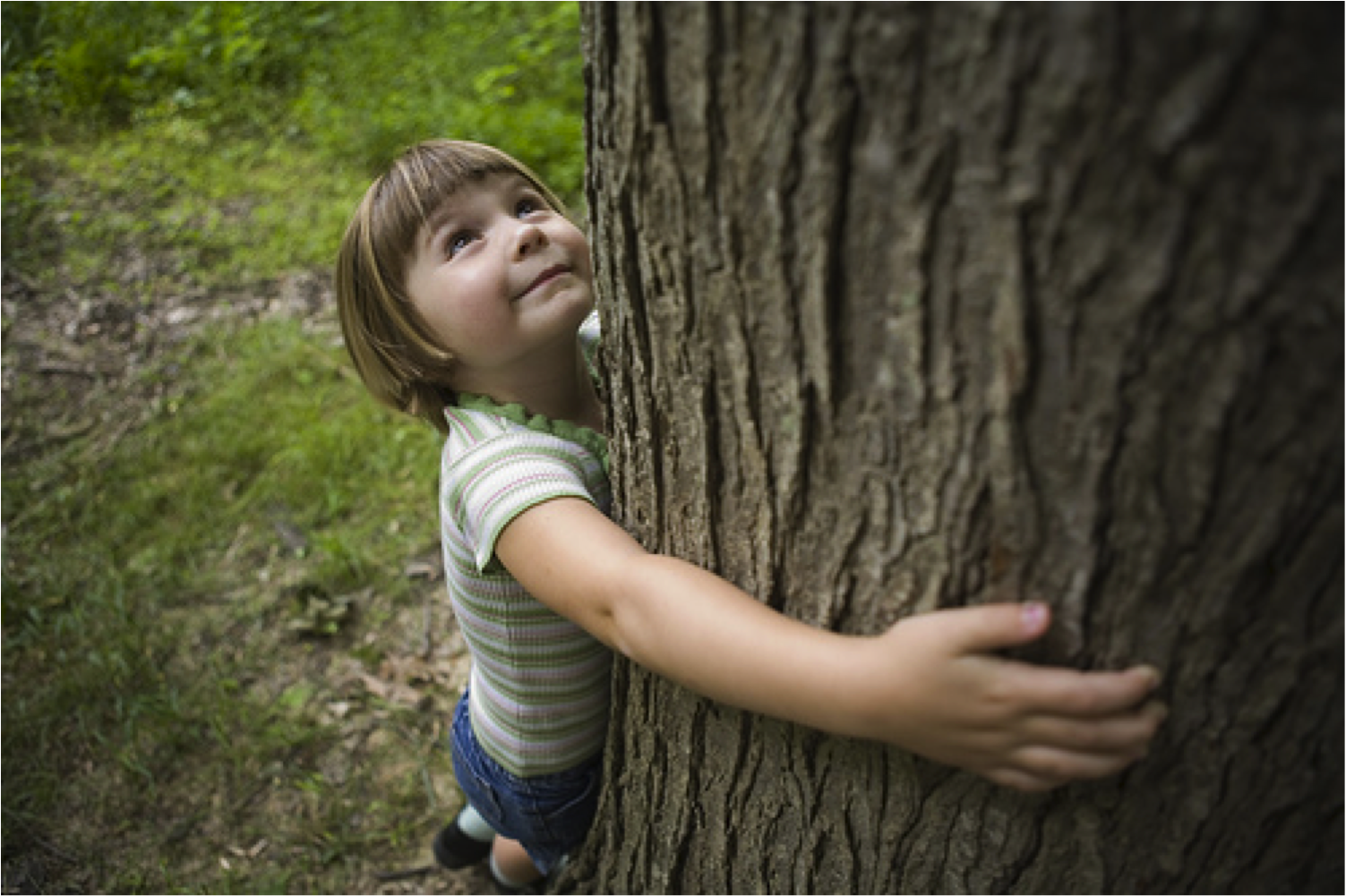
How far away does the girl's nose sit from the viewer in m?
1.58

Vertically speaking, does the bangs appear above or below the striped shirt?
above

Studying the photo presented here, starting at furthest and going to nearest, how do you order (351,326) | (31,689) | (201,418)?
(201,418), (31,689), (351,326)

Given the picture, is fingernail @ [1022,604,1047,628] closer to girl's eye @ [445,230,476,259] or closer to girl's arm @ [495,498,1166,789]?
girl's arm @ [495,498,1166,789]

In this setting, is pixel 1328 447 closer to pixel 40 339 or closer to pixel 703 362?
pixel 703 362

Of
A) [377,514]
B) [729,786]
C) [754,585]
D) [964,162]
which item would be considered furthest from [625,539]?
[377,514]

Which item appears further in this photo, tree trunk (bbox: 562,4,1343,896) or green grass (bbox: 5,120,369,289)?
green grass (bbox: 5,120,369,289)

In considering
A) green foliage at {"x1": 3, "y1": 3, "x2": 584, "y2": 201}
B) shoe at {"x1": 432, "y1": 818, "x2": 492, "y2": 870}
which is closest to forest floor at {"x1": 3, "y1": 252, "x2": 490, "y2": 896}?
shoe at {"x1": 432, "y1": 818, "x2": 492, "y2": 870}

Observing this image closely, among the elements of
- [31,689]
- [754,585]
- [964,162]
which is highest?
[964,162]

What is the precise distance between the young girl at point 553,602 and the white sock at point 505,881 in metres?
0.01

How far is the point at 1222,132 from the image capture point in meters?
0.76

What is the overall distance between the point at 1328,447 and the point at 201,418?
3.93m

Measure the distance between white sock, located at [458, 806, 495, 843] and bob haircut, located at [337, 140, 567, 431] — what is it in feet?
3.72

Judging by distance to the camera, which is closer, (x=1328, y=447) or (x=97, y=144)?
(x=1328, y=447)

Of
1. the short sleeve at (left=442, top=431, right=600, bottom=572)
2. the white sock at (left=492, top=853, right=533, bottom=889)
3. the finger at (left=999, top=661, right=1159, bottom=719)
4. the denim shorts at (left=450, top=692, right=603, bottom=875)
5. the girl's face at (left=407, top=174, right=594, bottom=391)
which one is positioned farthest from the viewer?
the white sock at (left=492, top=853, right=533, bottom=889)
